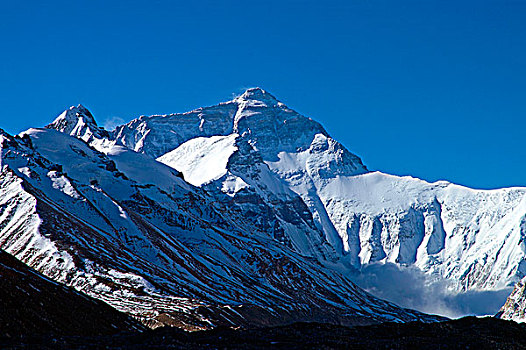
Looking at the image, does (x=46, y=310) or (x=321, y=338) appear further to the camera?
(x=46, y=310)

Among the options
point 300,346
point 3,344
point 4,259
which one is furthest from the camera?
point 4,259

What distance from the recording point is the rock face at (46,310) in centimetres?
9300

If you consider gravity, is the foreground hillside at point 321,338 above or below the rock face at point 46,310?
above

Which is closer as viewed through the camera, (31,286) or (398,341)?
(398,341)

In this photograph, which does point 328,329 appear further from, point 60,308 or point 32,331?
point 60,308

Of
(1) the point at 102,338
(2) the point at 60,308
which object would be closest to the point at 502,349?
(1) the point at 102,338

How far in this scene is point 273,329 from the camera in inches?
2955

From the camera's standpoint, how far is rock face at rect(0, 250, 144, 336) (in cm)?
9300

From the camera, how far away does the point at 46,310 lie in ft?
341

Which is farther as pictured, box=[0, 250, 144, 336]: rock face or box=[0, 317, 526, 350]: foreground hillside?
box=[0, 250, 144, 336]: rock face

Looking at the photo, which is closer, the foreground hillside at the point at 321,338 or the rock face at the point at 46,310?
the foreground hillside at the point at 321,338

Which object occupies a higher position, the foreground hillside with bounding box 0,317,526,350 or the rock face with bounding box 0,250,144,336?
the foreground hillside with bounding box 0,317,526,350

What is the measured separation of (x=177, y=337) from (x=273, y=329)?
11.4 meters

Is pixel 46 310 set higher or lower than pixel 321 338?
lower
